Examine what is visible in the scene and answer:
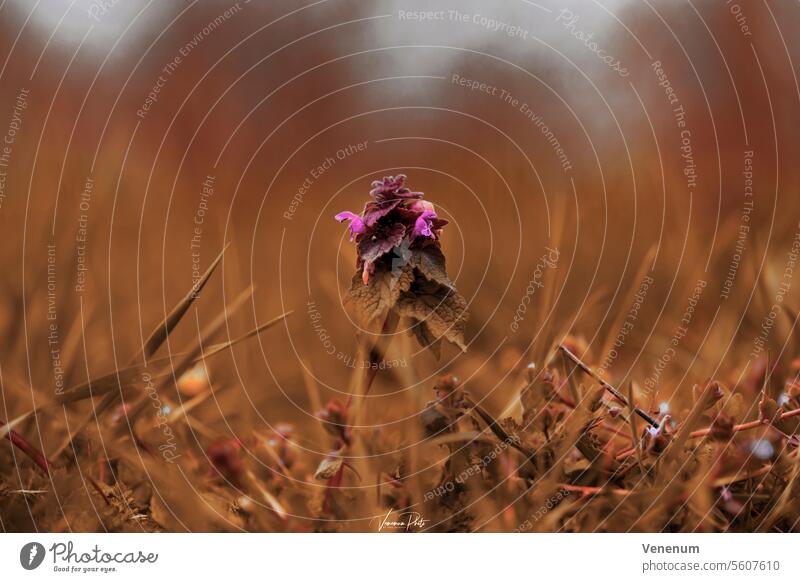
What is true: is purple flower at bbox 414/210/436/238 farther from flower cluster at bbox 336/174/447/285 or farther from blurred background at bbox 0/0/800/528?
blurred background at bbox 0/0/800/528

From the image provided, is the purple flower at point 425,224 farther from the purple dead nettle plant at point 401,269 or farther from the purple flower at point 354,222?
the purple flower at point 354,222

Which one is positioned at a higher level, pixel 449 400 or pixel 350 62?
pixel 350 62

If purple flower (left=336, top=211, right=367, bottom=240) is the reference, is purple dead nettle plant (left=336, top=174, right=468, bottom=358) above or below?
below

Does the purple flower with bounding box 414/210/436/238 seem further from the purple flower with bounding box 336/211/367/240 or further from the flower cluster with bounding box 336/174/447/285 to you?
the purple flower with bounding box 336/211/367/240

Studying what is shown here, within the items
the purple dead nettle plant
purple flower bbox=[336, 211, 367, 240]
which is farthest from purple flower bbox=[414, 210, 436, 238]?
purple flower bbox=[336, 211, 367, 240]

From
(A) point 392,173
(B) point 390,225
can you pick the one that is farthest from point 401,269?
(A) point 392,173
